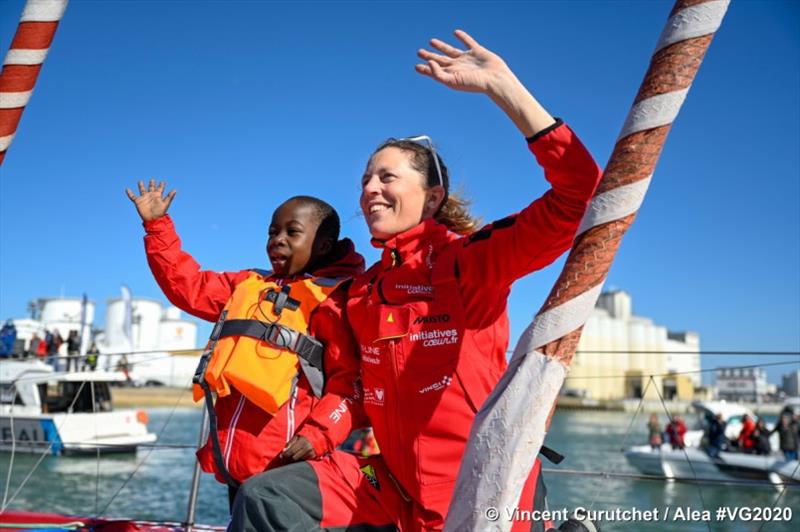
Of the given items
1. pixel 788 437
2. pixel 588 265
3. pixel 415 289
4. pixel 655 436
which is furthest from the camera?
pixel 655 436

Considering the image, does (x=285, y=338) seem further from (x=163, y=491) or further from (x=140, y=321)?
(x=140, y=321)

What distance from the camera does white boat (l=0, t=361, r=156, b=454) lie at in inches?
770

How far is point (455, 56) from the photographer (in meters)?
1.60

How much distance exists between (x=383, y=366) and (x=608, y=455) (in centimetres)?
2885

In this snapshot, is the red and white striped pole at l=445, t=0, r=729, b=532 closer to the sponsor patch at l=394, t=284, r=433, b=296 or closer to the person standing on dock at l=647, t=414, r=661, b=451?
the sponsor patch at l=394, t=284, r=433, b=296

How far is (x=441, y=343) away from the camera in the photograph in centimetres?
184

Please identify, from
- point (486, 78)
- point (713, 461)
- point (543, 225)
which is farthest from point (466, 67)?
point (713, 461)

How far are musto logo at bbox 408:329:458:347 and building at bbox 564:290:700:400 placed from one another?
76230mm

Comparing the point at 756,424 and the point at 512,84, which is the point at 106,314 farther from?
the point at 512,84

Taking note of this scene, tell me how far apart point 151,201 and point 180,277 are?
0.37 m

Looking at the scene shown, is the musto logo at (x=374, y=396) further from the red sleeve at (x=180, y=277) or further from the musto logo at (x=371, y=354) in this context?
the red sleeve at (x=180, y=277)

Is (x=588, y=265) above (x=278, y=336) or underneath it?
above

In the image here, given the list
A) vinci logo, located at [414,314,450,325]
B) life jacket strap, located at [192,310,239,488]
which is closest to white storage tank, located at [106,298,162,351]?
life jacket strap, located at [192,310,239,488]

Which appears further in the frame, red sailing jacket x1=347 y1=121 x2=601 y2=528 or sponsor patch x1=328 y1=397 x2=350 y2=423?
sponsor patch x1=328 y1=397 x2=350 y2=423
